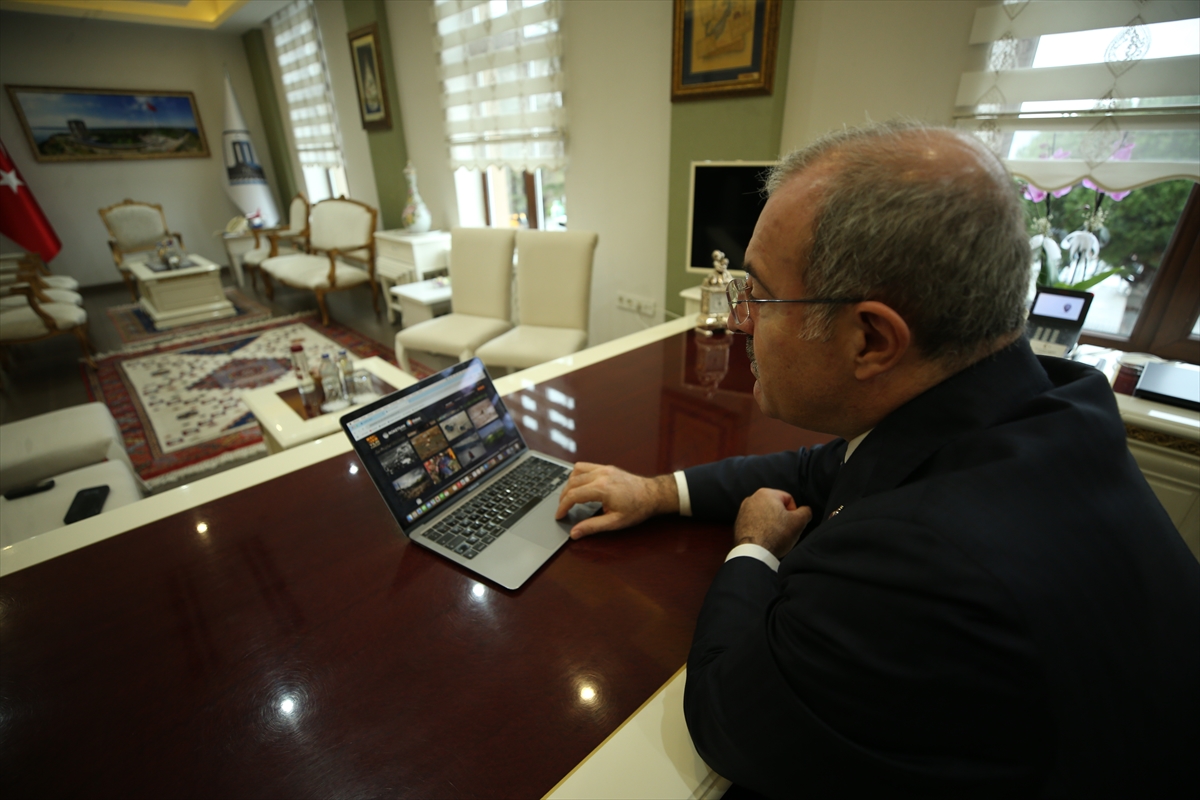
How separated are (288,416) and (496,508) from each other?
1.47 metres

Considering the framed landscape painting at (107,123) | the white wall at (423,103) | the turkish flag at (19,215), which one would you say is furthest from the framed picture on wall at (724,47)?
the framed landscape painting at (107,123)

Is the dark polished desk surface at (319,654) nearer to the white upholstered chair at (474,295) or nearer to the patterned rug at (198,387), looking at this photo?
the white upholstered chair at (474,295)

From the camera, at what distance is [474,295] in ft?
10.5

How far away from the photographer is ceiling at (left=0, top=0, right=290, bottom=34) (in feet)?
16.0

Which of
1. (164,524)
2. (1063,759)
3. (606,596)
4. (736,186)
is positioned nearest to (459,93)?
(736,186)

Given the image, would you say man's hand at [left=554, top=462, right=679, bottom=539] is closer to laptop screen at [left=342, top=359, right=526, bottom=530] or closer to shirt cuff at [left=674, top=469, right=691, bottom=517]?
shirt cuff at [left=674, top=469, right=691, bottom=517]

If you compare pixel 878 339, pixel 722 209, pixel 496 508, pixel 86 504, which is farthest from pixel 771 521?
pixel 86 504

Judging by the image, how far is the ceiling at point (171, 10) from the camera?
16.0ft

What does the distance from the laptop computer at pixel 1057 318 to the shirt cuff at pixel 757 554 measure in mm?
1368

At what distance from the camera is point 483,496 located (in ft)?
3.06

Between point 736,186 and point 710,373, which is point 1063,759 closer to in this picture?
A: point 710,373

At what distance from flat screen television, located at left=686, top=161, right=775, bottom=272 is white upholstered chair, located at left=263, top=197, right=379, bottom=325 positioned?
3664mm

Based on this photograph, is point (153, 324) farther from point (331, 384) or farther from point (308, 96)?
point (331, 384)

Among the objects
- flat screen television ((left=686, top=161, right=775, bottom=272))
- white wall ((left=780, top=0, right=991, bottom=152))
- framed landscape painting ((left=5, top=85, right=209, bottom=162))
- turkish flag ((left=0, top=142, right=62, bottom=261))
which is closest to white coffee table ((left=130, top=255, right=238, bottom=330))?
turkish flag ((left=0, top=142, right=62, bottom=261))
